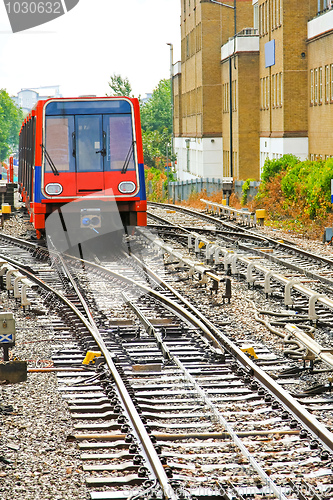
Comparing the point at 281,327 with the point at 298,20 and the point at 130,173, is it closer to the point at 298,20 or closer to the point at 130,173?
the point at 130,173

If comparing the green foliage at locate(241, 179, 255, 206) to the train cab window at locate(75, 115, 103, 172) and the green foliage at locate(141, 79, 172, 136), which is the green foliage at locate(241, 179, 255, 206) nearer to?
the train cab window at locate(75, 115, 103, 172)

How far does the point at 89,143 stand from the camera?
17000mm

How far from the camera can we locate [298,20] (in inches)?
1428

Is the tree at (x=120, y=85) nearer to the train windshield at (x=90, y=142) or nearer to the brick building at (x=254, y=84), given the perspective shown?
the brick building at (x=254, y=84)

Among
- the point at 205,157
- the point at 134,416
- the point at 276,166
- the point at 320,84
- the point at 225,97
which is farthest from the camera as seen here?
the point at 205,157

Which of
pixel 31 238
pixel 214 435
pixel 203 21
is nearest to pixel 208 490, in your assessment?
pixel 214 435

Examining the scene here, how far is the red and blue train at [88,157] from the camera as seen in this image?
16812 millimetres

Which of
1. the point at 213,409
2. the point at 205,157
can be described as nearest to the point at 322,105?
the point at 205,157

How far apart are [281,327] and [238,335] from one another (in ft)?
2.71

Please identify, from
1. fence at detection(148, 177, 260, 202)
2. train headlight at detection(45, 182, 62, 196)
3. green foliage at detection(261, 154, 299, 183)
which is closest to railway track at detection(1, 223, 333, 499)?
train headlight at detection(45, 182, 62, 196)

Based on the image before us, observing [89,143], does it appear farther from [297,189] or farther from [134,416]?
[134,416]

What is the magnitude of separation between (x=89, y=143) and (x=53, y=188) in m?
1.20

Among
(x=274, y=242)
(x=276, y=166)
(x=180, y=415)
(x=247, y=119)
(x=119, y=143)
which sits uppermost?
(x=247, y=119)

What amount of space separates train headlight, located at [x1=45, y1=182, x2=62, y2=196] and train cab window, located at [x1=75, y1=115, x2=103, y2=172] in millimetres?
543
